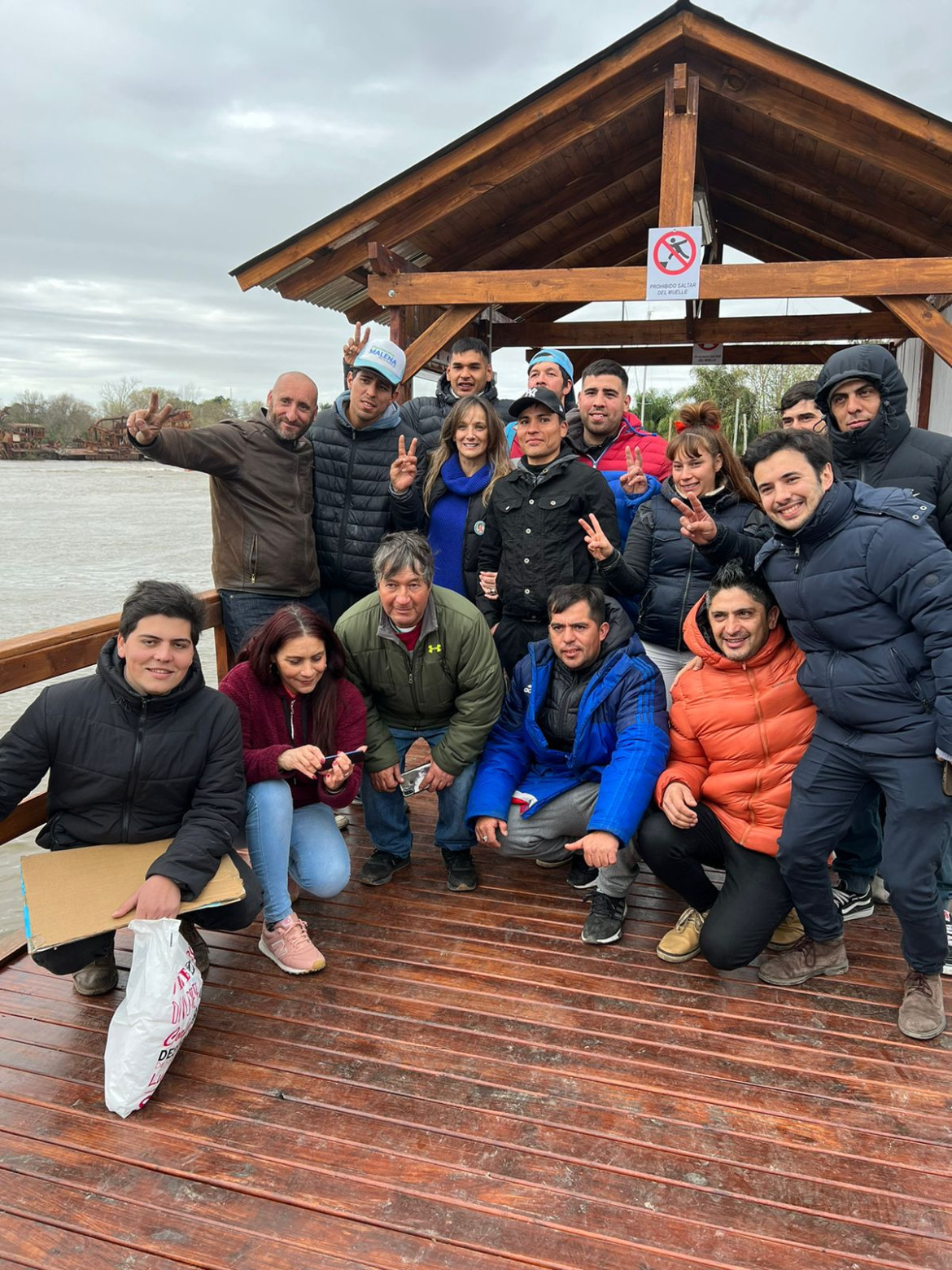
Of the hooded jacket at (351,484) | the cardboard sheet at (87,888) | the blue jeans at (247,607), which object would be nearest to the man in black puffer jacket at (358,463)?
the hooded jacket at (351,484)

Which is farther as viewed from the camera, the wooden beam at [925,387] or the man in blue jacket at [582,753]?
the wooden beam at [925,387]

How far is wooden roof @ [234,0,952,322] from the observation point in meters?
5.01

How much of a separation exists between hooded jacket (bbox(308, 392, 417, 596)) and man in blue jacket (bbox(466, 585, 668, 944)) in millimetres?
862

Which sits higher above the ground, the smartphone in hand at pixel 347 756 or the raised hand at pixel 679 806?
the smartphone in hand at pixel 347 756

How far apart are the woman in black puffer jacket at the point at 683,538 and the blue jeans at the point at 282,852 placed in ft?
4.40

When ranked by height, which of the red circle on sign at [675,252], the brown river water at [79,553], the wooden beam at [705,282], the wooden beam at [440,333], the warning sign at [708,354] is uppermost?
the warning sign at [708,354]

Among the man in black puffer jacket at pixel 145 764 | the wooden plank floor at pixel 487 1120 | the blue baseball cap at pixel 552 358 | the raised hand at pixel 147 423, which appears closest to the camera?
the wooden plank floor at pixel 487 1120

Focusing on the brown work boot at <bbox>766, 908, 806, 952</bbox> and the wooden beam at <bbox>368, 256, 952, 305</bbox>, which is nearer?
the brown work boot at <bbox>766, 908, 806, 952</bbox>

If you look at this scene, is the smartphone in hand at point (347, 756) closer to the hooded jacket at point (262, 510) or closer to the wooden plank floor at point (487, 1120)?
the wooden plank floor at point (487, 1120)

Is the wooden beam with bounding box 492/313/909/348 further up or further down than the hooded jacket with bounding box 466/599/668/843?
further up

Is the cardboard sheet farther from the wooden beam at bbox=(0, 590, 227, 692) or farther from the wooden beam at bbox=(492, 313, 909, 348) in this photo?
the wooden beam at bbox=(492, 313, 909, 348)

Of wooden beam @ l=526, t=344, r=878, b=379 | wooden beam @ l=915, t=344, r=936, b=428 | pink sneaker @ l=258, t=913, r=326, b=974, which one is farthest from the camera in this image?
wooden beam @ l=526, t=344, r=878, b=379

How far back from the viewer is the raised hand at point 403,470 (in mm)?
3398

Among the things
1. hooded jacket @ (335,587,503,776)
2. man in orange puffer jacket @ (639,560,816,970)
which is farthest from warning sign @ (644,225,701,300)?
man in orange puffer jacket @ (639,560,816,970)
